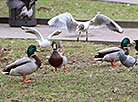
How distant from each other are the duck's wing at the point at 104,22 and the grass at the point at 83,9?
13.6 ft

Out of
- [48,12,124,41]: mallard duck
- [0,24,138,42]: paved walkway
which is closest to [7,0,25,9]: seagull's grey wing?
[0,24,138,42]: paved walkway

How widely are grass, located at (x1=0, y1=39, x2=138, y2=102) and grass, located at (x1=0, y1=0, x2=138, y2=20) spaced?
6954 millimetres

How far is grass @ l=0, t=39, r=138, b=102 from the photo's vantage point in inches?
219

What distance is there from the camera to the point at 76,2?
57.5 feet

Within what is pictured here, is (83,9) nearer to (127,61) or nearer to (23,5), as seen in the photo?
(23,5)

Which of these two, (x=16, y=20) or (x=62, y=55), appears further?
(x=16, y=20)

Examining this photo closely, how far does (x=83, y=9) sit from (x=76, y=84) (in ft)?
33.6

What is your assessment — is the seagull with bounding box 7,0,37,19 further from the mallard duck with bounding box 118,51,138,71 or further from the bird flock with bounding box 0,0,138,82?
the mallard duck with bounding box 118,51,138,71

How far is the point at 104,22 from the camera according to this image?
10234 millimetres

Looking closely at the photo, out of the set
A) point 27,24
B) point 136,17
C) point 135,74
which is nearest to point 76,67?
point 135,74

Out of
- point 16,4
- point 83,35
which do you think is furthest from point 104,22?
point 16,4

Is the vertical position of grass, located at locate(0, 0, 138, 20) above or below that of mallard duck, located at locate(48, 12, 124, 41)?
above

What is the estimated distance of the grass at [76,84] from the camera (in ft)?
18.2

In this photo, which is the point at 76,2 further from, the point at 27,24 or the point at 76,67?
the point at 76,67
